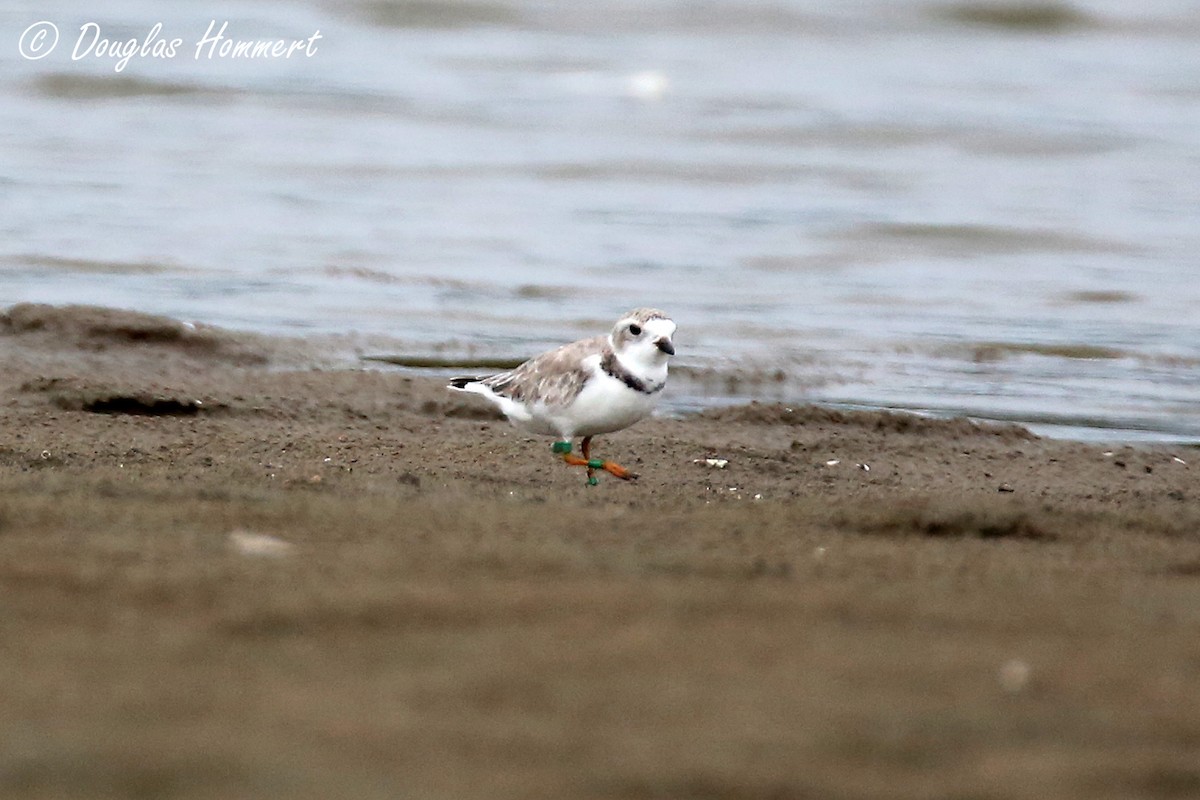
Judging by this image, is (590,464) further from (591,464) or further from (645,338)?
(645,338)

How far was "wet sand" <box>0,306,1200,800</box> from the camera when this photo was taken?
211 cm

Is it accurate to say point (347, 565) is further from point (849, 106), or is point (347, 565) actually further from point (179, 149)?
point (849, 106)

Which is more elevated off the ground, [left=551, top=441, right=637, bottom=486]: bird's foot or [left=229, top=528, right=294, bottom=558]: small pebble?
[left=551, top=441, right=637, bottom=486]: bird's foot

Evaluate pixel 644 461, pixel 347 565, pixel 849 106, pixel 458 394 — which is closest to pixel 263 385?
pixel 458 394

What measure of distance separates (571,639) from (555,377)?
245 cm

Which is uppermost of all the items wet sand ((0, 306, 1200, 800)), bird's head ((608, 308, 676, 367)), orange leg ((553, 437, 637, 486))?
bird's head ((608, 308, 676, 367))

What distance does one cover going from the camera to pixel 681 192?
42.8ft

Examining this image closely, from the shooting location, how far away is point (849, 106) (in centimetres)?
1684

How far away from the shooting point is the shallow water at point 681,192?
328 inches
